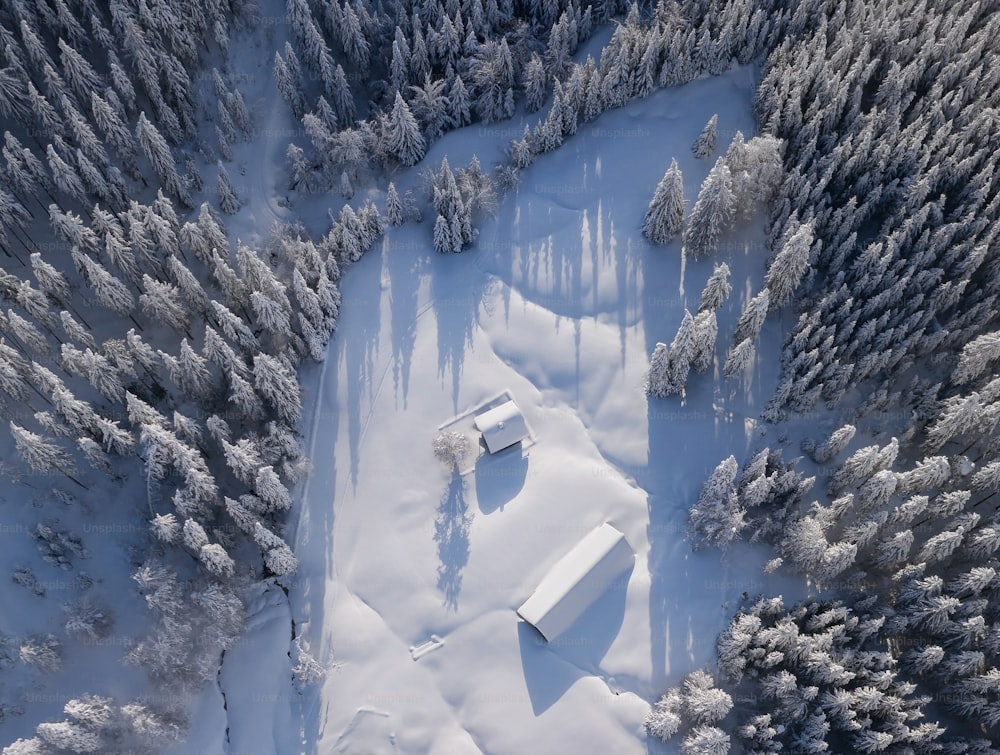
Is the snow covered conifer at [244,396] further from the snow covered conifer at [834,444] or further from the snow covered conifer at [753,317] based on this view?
the snow covered conifer at [834,444]

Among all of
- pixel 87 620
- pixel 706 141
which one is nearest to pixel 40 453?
Answer: pixel 87 620

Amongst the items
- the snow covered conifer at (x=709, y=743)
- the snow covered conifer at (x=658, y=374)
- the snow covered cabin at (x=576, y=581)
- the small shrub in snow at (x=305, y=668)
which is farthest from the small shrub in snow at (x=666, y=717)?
the small shrub in snow at (x=305, y=668)

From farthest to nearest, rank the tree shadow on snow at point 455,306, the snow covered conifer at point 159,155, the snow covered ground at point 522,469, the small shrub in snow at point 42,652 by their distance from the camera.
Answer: the tree shadow on snow at point 455,306 → the snow covered conifer at point 159,155 → the snow covered ground at point 522,469 → the small shrub in snow at point 42,652

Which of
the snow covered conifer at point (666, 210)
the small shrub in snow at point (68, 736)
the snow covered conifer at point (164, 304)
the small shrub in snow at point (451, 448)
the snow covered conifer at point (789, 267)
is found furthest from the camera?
the snow covered conifer at point (666, 210)

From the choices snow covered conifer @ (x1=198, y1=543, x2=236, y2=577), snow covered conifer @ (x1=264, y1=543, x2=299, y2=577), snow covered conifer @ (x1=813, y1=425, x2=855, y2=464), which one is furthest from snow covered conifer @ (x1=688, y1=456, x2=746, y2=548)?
snow covered conifer @ (x1=198, y1=543, x2=236, y2=577)

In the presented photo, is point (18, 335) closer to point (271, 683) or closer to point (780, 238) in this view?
point (271, 683)

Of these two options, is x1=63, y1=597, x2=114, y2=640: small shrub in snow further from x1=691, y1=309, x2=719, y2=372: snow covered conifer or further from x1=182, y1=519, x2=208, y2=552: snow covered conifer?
x1=691, y1=309, x2=719, y2=372: snow covered conifer

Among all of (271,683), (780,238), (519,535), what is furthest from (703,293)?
(271,683)

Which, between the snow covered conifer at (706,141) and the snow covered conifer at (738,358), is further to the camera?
the snow covered conifer at (706,141)
